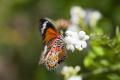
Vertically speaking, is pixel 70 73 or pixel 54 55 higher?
pixel 70 73

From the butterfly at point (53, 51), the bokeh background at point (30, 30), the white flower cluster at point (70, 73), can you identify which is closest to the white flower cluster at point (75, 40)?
the butterfly at point (53, 51)

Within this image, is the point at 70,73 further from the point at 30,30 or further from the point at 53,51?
the point at 30,30

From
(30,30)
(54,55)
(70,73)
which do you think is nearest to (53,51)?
(54,55)

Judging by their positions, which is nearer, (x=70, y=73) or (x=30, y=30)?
(x=70, y=73)

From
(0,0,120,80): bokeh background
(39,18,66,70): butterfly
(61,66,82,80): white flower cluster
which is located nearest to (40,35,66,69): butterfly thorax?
(39,18,66,70): butterfly

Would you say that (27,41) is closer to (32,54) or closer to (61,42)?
(32,54)

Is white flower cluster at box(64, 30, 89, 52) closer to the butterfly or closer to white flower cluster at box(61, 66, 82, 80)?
the butterfly

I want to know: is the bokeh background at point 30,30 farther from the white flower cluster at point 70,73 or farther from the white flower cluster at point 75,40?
the white flower cluster at point 75,40

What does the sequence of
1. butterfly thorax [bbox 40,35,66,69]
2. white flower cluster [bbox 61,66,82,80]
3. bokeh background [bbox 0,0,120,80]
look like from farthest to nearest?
bokeh background [bbox 0,0,120,80] < white flower cluster [bbox 61,66,82,80] < butterfly thorax [bbox 40,35,66,69]

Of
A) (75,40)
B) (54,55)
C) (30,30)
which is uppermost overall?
(30,30)

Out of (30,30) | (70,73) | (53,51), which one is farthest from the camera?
(30,30)

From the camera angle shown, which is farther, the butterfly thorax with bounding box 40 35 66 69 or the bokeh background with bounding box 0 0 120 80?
the bokeh background with bounding box 0 0 120 80
